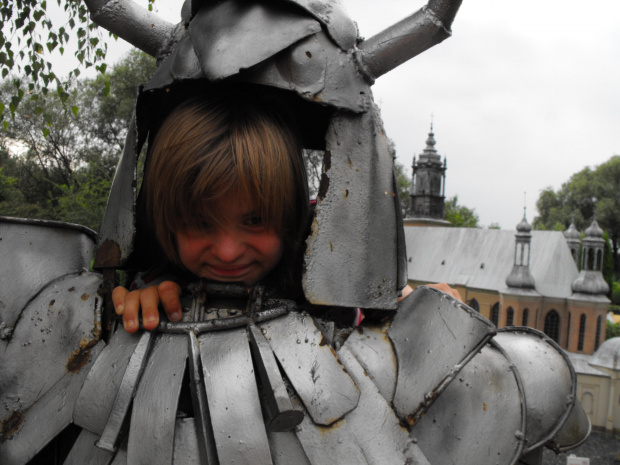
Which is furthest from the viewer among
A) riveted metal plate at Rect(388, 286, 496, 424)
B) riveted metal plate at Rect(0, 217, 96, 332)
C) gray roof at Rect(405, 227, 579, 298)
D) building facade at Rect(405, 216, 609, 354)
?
gray roof at Rect(405, 227, 579, 298)

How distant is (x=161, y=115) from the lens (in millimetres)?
1513

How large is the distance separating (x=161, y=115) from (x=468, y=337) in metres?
1.11

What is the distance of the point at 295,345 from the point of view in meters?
1.16

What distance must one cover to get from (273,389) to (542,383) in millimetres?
700

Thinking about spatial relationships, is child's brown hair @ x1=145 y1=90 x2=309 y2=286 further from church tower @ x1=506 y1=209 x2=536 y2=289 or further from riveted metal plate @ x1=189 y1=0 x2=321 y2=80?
church tower @ x1=506 y1=209 x2=536 y2=289

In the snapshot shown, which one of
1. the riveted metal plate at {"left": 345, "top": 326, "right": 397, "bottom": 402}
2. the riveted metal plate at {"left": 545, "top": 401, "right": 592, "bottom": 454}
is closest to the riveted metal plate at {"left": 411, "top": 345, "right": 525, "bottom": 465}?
the riveted metal plate at {"left": 345, "top": 326, "right": 397, "bottom": 402}

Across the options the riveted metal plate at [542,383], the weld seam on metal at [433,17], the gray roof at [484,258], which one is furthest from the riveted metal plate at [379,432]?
the gray roof at [484,258]

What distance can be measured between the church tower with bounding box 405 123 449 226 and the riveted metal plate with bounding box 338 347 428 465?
146 ft

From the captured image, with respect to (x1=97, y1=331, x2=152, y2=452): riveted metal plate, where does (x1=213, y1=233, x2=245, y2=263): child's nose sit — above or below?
above

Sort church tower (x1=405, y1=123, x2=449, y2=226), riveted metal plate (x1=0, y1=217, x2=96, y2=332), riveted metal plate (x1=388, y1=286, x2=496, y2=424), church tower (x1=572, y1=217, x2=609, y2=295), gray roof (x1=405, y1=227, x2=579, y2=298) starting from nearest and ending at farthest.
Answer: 1. riveted metal plate (x1=388, y1=286, x2=496, y2=424)
2. riveted metal plate (x1=0, y1=217, x2=96, y2=332)
3. church tower (x1=572, y1=217, x2=609, y2=295)
4. gray roof (x1=405, y1=227, x2=579, y2=298)
5. church tower (x1=405, y1=123, x2=449, y2=226)

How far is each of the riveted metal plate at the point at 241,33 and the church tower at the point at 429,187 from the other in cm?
4446

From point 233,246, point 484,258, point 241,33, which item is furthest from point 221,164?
point 484,258

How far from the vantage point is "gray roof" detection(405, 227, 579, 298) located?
27.6 m

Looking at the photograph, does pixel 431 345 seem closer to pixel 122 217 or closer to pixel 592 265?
pixel 122 217
